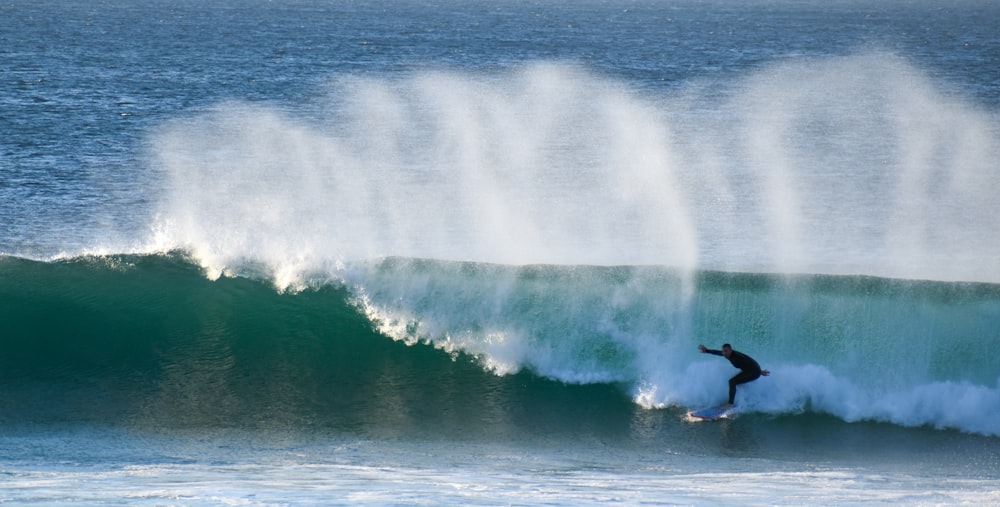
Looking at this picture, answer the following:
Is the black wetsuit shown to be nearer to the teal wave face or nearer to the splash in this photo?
the teal wave face

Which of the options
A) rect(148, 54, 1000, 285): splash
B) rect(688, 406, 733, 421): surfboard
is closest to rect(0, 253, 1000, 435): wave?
rect(688, 406, 733, 421): surfboard

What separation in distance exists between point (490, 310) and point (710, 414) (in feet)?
10.3

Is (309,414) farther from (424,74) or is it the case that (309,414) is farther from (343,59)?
(343,59)

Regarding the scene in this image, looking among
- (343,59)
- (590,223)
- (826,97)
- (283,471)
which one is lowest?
Answer: (283,471)

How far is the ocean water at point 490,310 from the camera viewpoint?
10.2m

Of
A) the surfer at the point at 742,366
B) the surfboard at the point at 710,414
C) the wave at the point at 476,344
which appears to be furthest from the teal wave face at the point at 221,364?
the surfer at the point at 742,366

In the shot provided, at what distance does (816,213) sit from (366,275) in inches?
485

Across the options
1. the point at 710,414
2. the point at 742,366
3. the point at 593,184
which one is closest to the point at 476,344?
the point at 710,414

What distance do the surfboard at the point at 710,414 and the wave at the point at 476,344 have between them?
0.97 feet

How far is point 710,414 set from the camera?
37.5 feet

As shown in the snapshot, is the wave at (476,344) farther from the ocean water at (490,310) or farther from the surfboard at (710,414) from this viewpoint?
the surfboard at (710,414)

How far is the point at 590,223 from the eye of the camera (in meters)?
21.3

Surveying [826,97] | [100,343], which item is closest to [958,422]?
[100,343]

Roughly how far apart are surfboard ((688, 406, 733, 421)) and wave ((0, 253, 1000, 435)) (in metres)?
0.29
